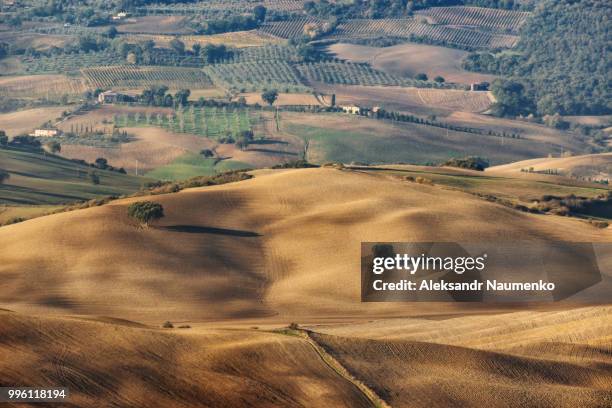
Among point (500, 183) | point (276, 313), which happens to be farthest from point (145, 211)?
point (500, 183)

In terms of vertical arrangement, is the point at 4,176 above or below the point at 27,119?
above

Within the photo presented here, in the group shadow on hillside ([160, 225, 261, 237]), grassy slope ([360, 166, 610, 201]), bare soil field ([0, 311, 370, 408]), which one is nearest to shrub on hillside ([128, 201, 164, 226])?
shadow on hillside ([160, 225, 261, 237])

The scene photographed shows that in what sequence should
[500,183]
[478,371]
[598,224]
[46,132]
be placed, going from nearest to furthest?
[478,371] < [598,224] < [500,183] < [46,132]

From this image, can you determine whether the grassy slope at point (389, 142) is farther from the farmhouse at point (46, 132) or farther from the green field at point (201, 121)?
the farmhouse at point (46, 132)

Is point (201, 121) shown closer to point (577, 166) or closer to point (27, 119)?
point (27, 119)

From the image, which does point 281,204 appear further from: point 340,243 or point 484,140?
point 484,140

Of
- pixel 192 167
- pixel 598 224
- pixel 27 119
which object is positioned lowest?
pixel 27 119
